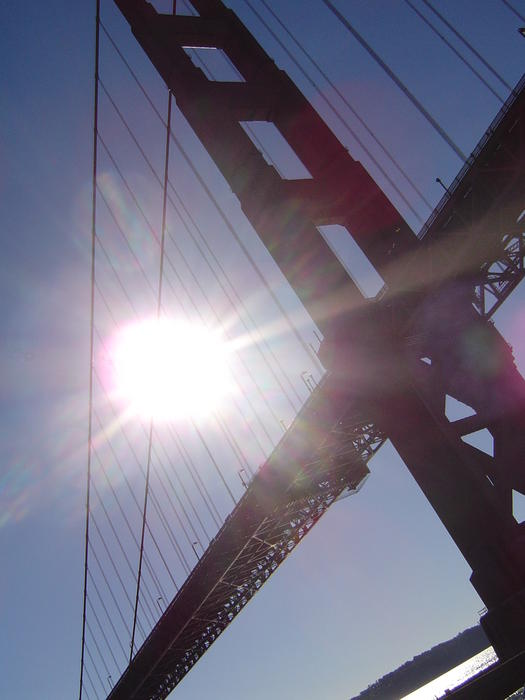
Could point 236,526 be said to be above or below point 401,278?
above

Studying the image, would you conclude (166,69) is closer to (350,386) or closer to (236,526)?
Answer: (350,386)

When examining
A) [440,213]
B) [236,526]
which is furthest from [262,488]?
[440,213]

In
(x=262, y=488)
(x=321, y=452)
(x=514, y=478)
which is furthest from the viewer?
(x=262, y=488)

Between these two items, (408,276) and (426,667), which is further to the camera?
(426,667)

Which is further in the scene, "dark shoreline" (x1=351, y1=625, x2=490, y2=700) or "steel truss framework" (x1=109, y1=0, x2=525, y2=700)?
"dark shoreline" (x1=351, y1=625, x2=490, y2=700)

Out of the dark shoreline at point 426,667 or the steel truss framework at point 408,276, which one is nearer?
the steel truss framework at point 408,276

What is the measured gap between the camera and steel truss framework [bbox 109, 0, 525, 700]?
4016 mm

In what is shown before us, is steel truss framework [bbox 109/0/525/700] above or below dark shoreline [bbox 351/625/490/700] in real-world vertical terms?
above

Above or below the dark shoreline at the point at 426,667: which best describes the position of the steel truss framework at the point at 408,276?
above

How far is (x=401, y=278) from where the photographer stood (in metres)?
6.67

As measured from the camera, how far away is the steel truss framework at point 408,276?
13.2 feet

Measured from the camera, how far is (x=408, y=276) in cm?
677

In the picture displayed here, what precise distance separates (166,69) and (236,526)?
23.4 m

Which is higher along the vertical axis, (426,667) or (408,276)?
(408,276)
